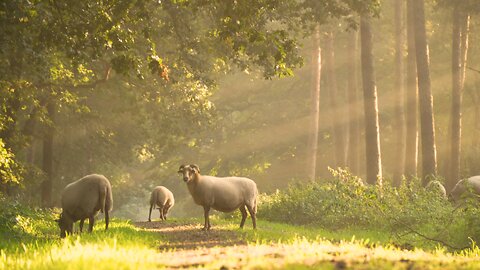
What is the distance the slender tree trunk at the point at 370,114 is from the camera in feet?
95.4

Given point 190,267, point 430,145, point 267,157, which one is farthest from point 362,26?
point 267,157

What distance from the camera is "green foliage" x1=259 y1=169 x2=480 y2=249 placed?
51.3 feet

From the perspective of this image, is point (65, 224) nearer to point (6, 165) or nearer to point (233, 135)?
point (6, 165)

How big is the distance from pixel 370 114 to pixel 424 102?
246 centimetres

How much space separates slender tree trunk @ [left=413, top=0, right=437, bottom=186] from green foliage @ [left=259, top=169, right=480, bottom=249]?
5.52m

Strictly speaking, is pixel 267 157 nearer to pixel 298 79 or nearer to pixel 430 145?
pixel 298 79

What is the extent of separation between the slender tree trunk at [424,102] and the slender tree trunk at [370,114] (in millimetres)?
2038

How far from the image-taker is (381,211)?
1959 cm

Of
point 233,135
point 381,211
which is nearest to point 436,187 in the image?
point 381,211

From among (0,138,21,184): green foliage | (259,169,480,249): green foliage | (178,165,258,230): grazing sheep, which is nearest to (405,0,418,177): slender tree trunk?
→ (259,169,480,249): green foliage

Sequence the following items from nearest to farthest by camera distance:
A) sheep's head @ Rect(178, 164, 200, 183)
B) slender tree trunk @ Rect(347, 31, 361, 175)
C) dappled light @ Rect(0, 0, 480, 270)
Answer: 1. dappled light @ Rect(0, 0, 480, 270)
2. sheep's head @ Rect(178, 164, 200, 183)
3. slender tree trunk @ Rect(347, 31, 361, 175)

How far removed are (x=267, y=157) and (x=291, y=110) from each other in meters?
4.91

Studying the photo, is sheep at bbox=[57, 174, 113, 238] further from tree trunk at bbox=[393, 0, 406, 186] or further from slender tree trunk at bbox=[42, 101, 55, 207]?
tree trunk at bbox=[393, 0, 406, 186]

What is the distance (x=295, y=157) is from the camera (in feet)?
186
